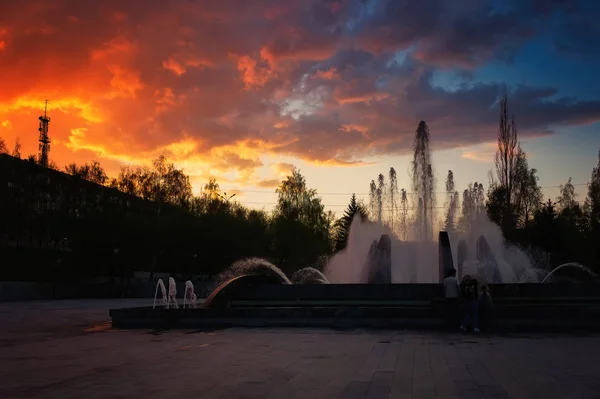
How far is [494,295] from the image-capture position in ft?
68.3

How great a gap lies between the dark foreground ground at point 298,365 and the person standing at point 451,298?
3.96 feet

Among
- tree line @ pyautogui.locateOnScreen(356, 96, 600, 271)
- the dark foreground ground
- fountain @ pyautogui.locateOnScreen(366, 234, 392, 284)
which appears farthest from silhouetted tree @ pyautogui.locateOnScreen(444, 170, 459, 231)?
the dark foreground ground

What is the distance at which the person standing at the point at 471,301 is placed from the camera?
16359 millimetres

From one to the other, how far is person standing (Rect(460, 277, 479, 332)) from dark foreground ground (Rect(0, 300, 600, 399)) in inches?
35.0

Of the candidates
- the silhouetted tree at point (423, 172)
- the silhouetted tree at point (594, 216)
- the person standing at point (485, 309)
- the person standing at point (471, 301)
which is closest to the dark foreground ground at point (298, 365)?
the person standing at point (471, 301)

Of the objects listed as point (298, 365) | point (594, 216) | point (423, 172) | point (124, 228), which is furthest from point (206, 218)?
point (298, 365)

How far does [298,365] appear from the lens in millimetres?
10500

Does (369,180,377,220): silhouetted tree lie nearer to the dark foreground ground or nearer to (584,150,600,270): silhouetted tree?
(584,150,600,270): silhouetted tree

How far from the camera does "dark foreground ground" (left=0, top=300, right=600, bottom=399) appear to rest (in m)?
8.19

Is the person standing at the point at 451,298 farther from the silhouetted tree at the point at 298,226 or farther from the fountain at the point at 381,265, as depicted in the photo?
the silhouetted tree at the point at 298,226

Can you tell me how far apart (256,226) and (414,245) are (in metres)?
27.0

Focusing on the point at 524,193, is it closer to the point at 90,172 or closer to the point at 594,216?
the point at 594,216

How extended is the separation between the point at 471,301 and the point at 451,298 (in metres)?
0.56

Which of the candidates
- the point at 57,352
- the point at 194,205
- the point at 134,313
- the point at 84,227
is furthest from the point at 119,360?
the point at 194,205
